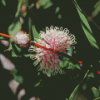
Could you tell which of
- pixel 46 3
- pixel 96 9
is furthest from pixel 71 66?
pixel 46 3

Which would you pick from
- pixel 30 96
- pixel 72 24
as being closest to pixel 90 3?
pixel 72 24

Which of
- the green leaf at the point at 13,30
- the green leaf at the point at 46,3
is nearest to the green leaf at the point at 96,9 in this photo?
the green leaf at the point at 46,3

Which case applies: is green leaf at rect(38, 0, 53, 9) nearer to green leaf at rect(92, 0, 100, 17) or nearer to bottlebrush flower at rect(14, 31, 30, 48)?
green leaf at rect(92, 0, 100, 17)

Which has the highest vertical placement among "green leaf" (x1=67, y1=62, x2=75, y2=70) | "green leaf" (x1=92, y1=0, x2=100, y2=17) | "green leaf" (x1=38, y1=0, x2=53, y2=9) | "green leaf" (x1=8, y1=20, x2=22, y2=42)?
"green leaf" (x1=38, y1=0, x2=53, y2=9)

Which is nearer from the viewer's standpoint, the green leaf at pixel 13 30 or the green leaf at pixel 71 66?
the green leaf at pixel 13 30

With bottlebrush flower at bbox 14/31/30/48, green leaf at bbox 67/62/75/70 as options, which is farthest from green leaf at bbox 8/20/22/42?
green leaf at bbox 67/62/75/70

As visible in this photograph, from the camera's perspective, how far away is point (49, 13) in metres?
0.92

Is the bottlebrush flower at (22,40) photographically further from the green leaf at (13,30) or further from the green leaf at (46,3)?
the green leaf at (46,3)

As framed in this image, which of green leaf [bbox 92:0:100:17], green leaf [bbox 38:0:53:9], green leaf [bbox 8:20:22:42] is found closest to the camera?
green leaf [bbox 8:20:22:42]

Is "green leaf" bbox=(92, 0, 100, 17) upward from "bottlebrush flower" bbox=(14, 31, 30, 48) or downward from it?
downward

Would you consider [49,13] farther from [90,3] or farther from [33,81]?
[33,81]

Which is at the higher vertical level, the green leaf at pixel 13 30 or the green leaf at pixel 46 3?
the green leaf at pixel 46 3

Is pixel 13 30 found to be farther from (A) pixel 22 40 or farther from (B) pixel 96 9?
(B) pixel 96 9

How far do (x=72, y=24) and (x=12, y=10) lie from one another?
1.49ft
